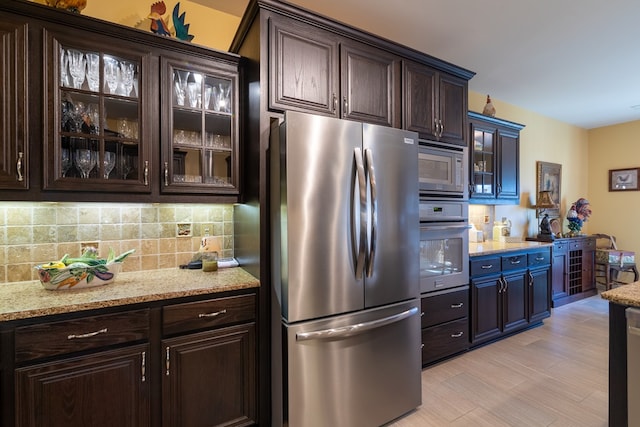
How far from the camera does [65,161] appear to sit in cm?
161

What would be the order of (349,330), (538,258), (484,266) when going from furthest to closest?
(538,258) → (484,266) → (349,330)

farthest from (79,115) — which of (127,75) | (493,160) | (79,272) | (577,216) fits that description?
(577,216)

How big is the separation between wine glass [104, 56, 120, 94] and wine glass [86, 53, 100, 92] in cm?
4

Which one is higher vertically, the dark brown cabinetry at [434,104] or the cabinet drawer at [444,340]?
the dark brown cabinetry at [434,104]

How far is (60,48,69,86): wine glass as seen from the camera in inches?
62.2

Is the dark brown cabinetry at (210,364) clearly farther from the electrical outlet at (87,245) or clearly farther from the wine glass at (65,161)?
the wine glass at (65,161)

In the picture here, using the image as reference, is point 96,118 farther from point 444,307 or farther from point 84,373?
point 444,307

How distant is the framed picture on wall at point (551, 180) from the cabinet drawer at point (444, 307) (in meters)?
3.15

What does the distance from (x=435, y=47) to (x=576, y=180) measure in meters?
4.48

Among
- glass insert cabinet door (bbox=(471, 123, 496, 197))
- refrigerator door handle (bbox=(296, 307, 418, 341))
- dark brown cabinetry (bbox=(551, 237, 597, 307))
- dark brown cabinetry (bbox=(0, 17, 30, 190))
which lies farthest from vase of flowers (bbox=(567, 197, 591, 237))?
dark brown cabinetry (bbox=(0, 17, 30, 190))

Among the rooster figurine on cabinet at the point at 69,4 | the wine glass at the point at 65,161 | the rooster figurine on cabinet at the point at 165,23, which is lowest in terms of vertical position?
the wine glass at the point at 65,161

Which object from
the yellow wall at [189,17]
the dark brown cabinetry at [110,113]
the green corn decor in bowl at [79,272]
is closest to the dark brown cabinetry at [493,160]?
the yellow wall at [189,17]

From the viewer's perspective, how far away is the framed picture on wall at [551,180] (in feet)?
15.4

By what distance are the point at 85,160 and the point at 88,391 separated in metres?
1.18
